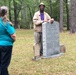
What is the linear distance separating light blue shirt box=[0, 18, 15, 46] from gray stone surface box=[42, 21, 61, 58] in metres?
3.36

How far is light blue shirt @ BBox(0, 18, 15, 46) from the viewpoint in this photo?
5.71 m

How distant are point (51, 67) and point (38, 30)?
192cm

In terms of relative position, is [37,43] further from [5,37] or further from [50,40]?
[5,37]

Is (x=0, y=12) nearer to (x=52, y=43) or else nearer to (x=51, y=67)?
(x=51, y=67)

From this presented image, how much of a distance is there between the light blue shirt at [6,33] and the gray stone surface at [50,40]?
336 centimetres

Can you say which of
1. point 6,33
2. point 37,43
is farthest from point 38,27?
point 6,33

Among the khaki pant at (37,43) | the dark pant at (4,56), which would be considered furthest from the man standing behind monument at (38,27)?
the dark pant at (4,56)

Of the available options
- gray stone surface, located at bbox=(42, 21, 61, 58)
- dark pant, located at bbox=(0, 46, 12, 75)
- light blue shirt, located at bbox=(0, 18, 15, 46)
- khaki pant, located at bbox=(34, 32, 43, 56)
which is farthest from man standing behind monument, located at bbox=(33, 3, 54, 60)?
light blue shirt, located at bbox=(0, 18, 15, 46)

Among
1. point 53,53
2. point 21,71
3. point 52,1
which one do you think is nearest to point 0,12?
point 21,71

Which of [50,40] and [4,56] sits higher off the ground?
[4,56]

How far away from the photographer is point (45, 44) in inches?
362

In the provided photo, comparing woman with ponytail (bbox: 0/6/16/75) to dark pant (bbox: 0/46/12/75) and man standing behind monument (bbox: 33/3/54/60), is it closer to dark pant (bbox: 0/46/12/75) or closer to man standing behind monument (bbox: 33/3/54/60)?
dark pant (bbox: 0/46/12/75)

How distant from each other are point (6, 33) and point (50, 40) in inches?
148

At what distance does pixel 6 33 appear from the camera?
579cm
